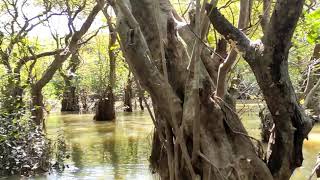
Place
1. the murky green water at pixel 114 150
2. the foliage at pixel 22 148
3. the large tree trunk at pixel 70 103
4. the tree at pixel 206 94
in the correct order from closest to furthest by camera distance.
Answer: the tree at pixel 206 94
the foliage at pixel 22 148
the murky green water at pixel 114 150
the large tree trunk at pixel 70 103

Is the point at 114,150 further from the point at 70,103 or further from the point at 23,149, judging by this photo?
the point at 70,103

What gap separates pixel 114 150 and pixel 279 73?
27.6ft


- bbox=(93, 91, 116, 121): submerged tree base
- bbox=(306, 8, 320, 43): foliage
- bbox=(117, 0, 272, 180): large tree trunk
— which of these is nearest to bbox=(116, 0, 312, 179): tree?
bbox=(117, 0, 272, 180): large tree trunk

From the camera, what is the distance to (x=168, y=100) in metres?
3.87

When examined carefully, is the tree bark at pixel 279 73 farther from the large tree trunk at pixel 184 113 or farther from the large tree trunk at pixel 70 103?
the large tree trunk at pixel 70 103

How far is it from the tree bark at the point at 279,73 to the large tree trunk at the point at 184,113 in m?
0.25

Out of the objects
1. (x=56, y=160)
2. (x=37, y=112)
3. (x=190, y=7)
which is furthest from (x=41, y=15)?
(x=190, y=7)

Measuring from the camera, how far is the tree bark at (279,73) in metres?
3.31

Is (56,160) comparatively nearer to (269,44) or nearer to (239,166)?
(239,166)

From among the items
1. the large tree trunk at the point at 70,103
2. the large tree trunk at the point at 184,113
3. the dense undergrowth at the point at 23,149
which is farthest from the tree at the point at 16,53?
the large tree trunk at the point at 70,103

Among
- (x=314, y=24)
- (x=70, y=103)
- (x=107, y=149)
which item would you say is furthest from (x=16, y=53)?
(x=70, y=103)

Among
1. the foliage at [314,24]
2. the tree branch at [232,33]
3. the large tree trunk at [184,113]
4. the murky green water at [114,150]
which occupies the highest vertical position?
the foliage at [314,24]

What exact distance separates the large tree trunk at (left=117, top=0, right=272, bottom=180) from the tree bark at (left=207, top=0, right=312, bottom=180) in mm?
254

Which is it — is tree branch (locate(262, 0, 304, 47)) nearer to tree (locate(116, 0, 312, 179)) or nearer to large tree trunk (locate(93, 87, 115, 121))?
tree (locate(116, 0, 312, 179))
